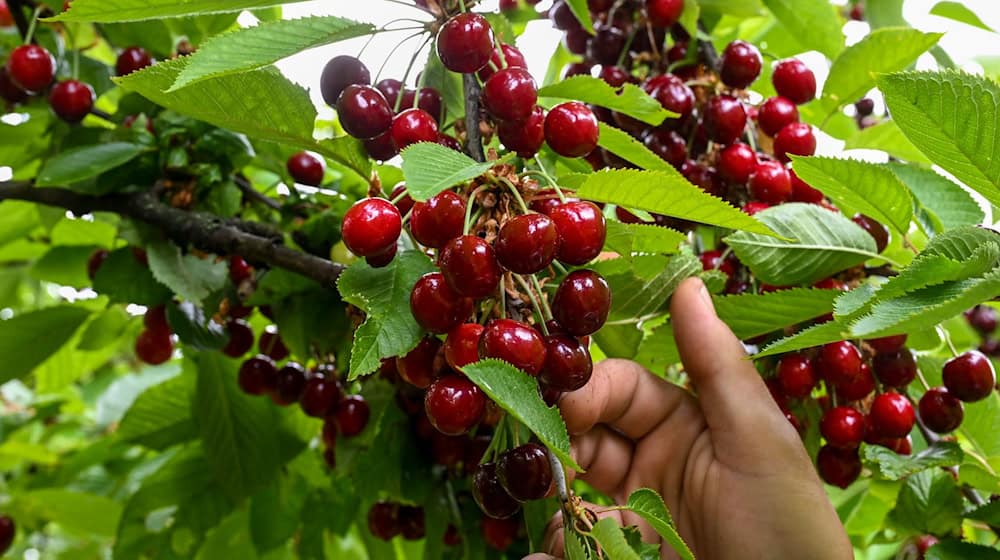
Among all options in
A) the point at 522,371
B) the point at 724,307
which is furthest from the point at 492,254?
the point at 724,307

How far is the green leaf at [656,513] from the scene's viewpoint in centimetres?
68

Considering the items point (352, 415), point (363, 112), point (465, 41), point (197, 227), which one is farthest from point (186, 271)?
point (465, 41)

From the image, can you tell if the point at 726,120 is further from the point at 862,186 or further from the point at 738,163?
the point at 862,186

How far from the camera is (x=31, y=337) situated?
1.60 metres

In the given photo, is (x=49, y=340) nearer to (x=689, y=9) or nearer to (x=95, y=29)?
(x=95, y=29)

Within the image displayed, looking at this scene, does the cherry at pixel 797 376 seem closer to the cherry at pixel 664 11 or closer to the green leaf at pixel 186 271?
the cherry at pixel 664 11

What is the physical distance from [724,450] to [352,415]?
0.59 m

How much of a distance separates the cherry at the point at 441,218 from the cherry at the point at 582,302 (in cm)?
11

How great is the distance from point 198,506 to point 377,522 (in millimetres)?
411

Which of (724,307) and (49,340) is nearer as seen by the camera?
(724,307)

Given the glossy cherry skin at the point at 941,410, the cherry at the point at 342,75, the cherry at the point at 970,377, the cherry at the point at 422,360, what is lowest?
the glossy cherry skin at the point at 941,410

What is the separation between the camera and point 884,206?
948mm

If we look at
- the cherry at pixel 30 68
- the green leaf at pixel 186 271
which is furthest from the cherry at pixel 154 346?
the cherry at pixel 30 68

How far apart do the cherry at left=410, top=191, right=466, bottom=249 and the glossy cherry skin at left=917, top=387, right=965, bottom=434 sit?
0.68 metres
